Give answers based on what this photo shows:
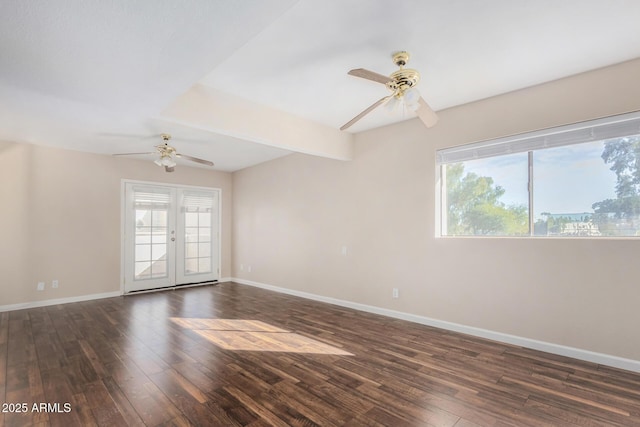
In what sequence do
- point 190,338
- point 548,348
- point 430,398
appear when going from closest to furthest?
point 430,398, point 548,348, point 190,338

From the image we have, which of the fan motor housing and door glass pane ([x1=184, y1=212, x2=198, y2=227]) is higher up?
the fan motor housing

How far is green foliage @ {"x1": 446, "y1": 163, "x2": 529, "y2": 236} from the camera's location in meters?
3.38

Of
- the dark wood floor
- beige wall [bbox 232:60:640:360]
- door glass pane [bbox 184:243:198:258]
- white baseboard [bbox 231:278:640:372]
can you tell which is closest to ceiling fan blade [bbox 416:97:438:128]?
beige wall [bbox 232:60:640:360]

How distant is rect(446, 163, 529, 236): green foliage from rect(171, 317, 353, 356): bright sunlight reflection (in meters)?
2.09

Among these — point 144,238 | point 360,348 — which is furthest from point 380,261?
point 144,238

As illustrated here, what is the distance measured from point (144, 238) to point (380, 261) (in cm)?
468

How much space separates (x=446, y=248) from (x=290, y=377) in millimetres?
2364

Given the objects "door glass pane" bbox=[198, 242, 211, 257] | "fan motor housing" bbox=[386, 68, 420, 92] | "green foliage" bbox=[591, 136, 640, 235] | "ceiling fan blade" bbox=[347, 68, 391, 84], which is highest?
"fan motor housing" bbox=[386, 68, 420, 92]

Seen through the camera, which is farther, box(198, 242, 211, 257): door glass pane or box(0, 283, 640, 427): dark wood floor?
box(198, 242, 211, 257): door glass pane

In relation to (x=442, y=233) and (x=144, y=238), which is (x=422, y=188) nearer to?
(x=442, y=233)

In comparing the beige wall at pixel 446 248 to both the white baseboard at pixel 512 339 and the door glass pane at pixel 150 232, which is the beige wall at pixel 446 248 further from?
the door glass pane at pixel 150 232

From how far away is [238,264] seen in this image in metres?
7.12

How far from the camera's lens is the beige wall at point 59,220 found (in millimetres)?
4695

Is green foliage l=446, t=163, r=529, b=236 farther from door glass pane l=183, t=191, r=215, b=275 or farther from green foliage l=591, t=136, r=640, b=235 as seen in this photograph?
door glass pane l=183, t=191, r=215, b=275
